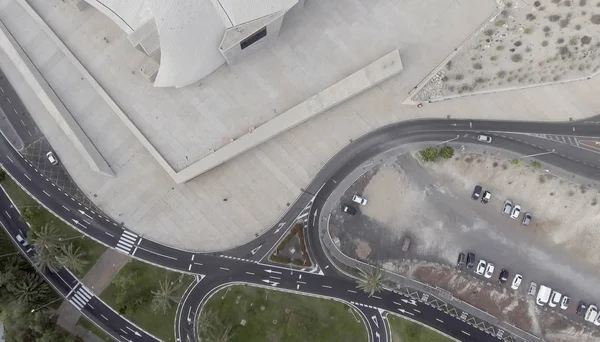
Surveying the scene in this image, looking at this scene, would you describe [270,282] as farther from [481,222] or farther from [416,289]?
[481,222]

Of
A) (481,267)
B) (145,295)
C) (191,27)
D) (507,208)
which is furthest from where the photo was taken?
(145,295)

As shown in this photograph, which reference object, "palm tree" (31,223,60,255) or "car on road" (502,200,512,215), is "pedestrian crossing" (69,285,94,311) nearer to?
"palm tree" (31,223,60,255)

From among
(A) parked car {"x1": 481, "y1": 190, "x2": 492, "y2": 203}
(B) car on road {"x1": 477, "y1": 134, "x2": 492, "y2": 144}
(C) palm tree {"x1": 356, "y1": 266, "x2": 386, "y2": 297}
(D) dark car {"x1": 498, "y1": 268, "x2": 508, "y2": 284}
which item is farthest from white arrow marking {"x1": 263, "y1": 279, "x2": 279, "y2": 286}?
(B) car on road {"x1": 477, "y1": 134, "x2": 492, "y2": 144}

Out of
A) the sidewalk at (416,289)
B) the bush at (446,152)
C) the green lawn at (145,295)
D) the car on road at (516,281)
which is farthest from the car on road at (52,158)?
the car on road at (516,281)

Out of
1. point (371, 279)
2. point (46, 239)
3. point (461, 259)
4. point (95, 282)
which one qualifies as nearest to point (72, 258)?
point (46, 239)

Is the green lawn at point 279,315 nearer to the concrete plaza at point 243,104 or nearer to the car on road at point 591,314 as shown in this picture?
the concrete plaza at point 243,104

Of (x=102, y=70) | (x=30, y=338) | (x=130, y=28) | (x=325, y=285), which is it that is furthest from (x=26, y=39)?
(x=325, y=285)

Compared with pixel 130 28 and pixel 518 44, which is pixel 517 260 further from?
pixel 130 28
